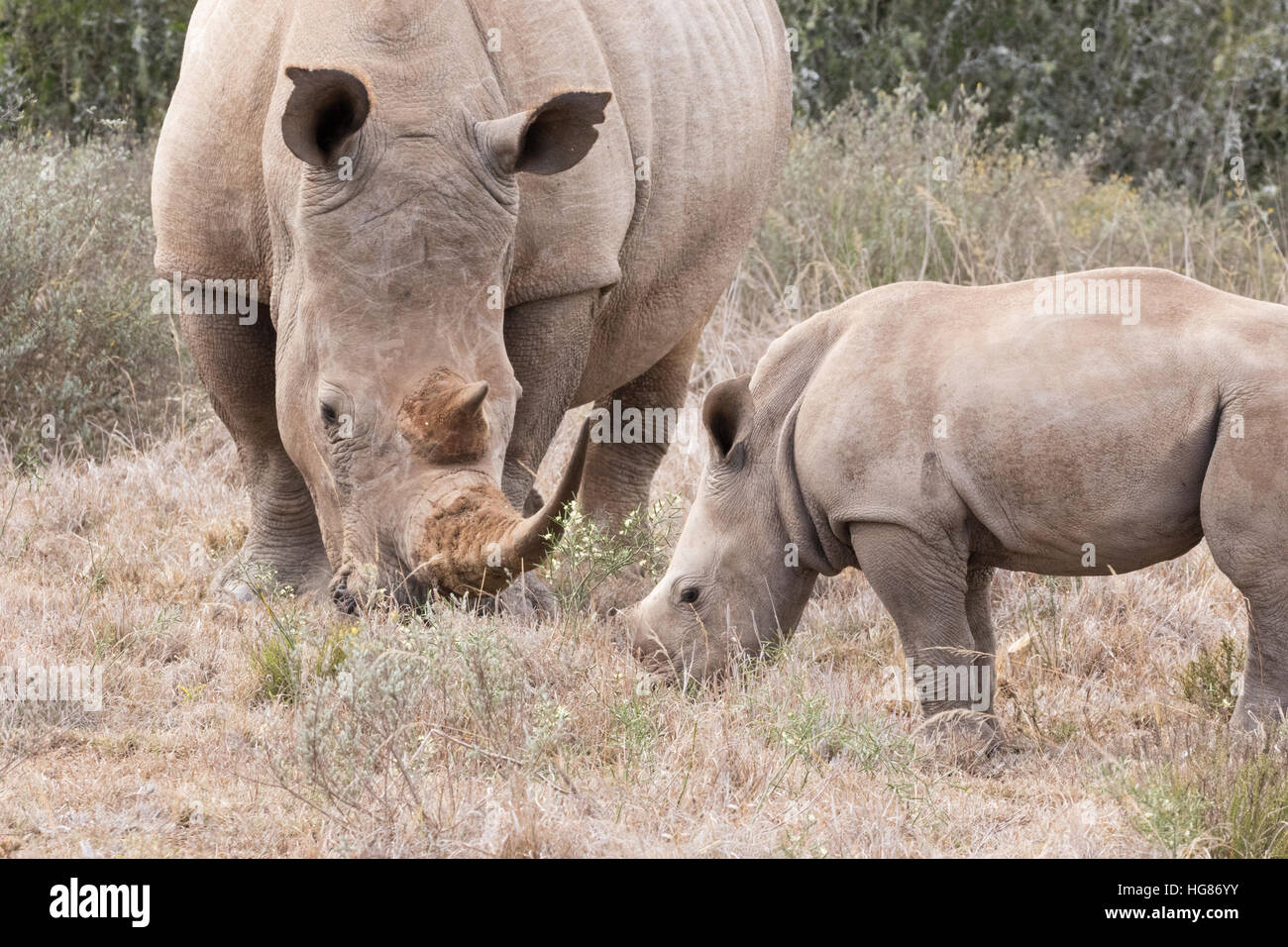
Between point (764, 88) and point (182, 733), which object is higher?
point (764, 88)

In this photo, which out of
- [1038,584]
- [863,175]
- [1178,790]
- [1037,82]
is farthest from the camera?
[1037,82]

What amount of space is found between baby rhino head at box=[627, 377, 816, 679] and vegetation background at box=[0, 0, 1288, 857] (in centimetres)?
11

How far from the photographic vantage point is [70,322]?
7.24m

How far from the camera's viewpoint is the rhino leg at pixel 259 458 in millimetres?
5246

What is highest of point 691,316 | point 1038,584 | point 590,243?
point 590,243

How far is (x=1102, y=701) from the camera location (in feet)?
14.9

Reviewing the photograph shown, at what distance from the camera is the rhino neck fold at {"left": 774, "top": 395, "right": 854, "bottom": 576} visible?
4191 mm

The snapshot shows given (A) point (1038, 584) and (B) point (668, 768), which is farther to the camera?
(A) point (1038, 584)

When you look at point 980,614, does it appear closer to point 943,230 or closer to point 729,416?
point 729,416

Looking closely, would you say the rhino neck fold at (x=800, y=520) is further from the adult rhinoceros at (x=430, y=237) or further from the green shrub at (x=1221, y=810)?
the green shrub at (x=1221, y=810)

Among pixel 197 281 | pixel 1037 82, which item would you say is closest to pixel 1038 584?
pixel 197 281

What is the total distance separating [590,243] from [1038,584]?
1870mm

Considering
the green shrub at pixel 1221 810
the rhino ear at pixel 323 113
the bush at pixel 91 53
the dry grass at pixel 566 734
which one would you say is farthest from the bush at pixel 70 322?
the green shrub at pixel 1221 810

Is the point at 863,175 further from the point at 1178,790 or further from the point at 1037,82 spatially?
the point at 1178,790
